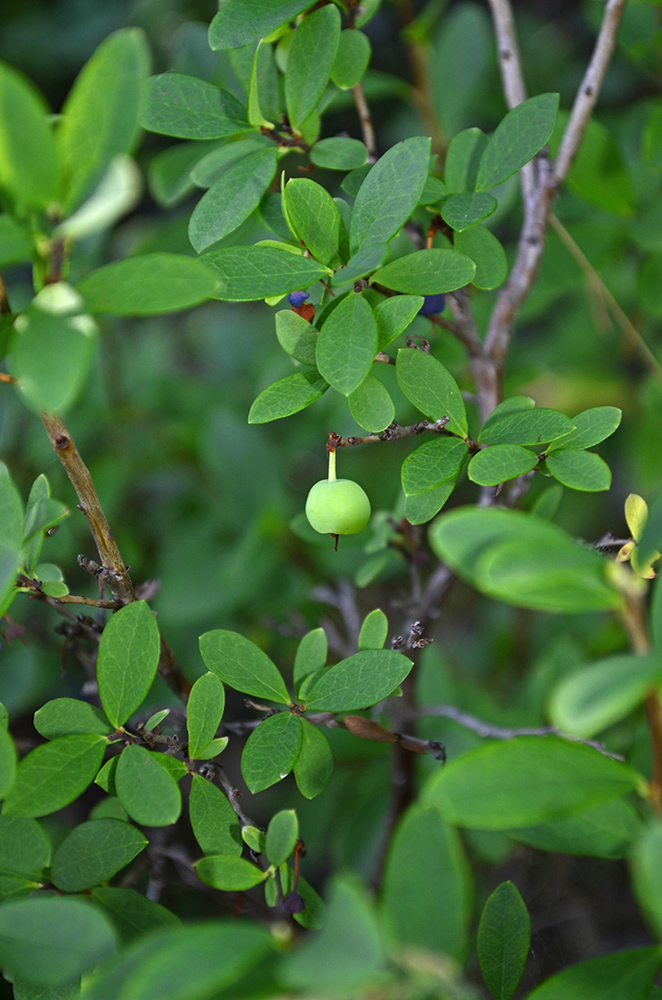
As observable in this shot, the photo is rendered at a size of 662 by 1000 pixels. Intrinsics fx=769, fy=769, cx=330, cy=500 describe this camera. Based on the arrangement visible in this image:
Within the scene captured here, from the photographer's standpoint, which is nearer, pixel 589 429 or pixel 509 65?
pixel 589 429

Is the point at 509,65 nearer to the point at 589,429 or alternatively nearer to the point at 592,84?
the point at 592,84

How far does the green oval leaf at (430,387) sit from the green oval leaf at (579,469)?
82 mm

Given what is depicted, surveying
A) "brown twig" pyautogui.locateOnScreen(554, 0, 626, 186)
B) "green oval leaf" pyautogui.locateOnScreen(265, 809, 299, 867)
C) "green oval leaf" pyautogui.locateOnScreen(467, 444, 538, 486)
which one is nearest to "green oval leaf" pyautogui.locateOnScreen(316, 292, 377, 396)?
"green oval leaf" pyautogui.locateOnScreen(467, 444, 538, 486)

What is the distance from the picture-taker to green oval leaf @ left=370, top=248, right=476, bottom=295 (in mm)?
609

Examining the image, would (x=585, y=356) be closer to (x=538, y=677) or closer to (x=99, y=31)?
(x=538, y=677)

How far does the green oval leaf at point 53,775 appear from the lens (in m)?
0.56

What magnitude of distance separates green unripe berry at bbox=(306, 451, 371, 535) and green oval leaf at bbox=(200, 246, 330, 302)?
167 millimetres

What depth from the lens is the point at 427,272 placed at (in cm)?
62

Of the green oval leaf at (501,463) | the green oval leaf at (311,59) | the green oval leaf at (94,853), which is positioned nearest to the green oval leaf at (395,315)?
the green oval leaf at (501,463)

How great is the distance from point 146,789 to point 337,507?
28cm

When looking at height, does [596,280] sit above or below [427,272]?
below

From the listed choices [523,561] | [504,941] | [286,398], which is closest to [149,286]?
[286,398]

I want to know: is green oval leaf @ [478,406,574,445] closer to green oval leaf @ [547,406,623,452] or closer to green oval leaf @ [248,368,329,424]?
green oval leaf @ [547,406,623,452]

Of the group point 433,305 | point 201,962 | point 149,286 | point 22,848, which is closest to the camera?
point 201,962
